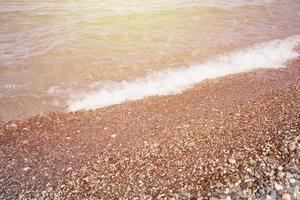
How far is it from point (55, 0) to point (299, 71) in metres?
15.4

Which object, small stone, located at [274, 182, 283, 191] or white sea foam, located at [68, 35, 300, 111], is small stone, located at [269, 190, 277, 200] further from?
white sea foam, located at [68, 35, 300, 111]

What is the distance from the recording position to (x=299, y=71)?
12883 millimetres

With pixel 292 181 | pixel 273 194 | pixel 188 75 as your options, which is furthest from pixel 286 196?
pixel 188 75

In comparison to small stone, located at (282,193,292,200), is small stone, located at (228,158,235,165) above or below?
below

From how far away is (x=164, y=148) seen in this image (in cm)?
845

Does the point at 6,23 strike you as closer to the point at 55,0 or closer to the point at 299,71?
the point at 55,0

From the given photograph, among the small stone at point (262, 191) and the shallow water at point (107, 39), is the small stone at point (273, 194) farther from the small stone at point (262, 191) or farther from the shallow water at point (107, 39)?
the shallow water at point (107, 39)

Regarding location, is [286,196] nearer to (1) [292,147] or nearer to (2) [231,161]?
(2) [231,161]

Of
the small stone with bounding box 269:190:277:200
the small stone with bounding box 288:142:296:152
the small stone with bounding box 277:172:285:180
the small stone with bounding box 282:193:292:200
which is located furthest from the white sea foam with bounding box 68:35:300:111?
the small stone with bounding box 282:193:292:200

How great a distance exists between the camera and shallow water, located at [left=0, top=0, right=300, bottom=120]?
1211 centimetres

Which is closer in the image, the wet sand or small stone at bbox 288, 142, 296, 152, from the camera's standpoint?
the wet sand

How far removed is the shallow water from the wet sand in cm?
156

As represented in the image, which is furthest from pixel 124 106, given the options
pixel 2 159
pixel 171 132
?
pixel 2 159

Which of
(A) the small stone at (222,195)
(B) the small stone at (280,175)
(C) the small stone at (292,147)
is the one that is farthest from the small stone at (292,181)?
(A) the small stone at (222,195)
